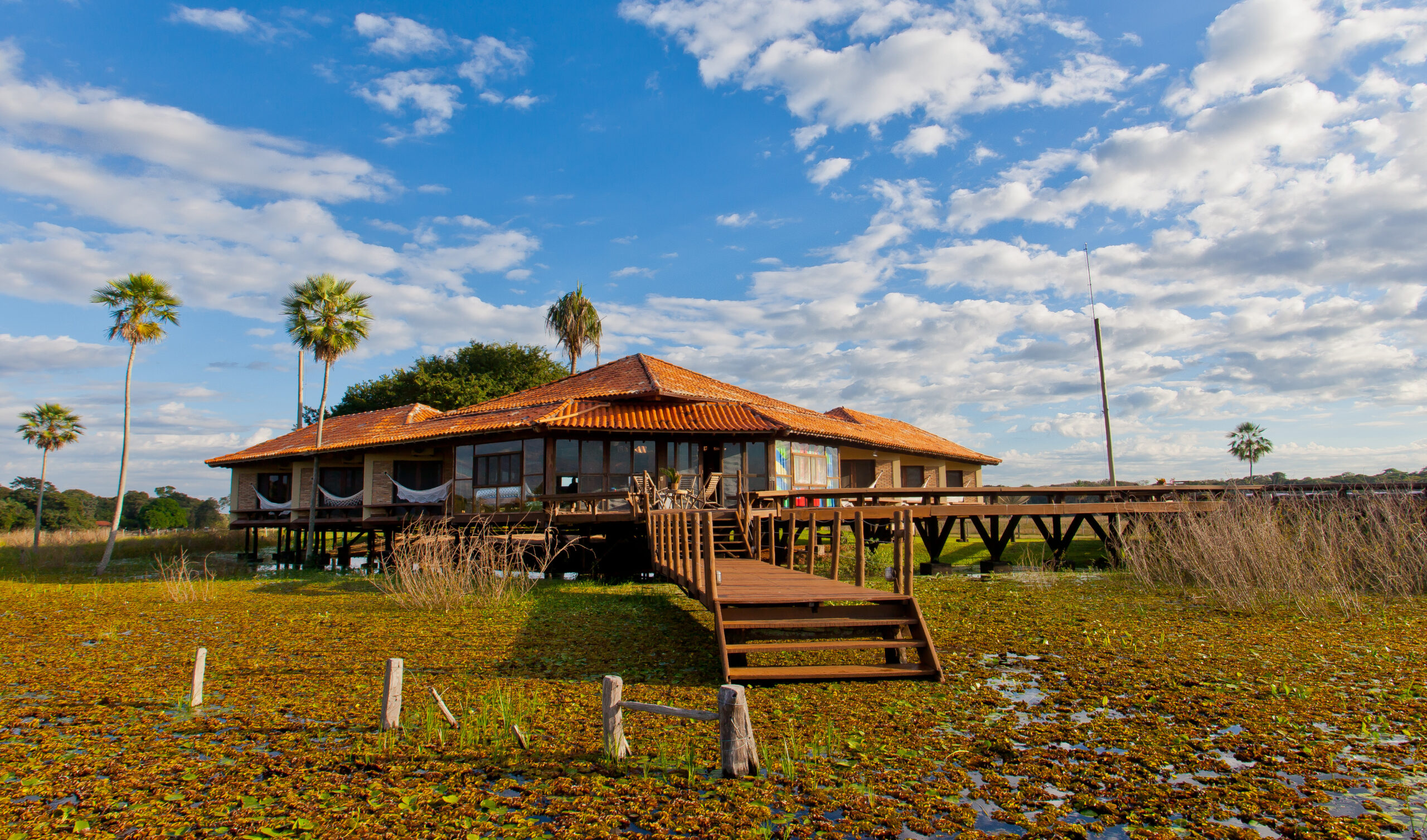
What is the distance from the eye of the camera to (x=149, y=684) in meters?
7.20

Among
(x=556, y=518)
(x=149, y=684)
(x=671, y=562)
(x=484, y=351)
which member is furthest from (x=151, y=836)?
(x=484, y=351)

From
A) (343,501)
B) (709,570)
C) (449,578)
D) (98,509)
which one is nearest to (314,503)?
(343,501)

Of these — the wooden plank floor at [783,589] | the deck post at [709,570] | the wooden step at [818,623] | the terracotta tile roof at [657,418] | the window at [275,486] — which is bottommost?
the wooden step at [818,623]

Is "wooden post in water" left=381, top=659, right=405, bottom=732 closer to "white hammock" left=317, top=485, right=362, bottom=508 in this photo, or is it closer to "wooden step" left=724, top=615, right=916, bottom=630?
"wooden step" left=724, top=615, right=916, bottom=630

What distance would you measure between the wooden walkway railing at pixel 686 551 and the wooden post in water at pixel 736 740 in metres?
2.72

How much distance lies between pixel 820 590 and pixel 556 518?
9.25 metres

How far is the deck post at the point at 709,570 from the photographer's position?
750 centimetres

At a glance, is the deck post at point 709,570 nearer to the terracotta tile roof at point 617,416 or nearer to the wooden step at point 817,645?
the wooden step at point 817,645

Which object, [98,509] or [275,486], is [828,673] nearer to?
[275,486]

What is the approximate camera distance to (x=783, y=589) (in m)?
8.20

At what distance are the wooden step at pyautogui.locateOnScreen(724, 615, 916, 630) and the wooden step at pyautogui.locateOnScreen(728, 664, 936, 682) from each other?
37 cm

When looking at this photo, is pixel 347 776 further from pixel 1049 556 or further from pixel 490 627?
pixel 1049 556

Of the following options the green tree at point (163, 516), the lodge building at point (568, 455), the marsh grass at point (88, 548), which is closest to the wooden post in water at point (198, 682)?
the lodge building at point (568, 455)

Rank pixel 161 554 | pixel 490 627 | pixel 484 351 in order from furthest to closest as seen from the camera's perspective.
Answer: pixel 484 351 → pixel 161 554 → pixel 490 627
